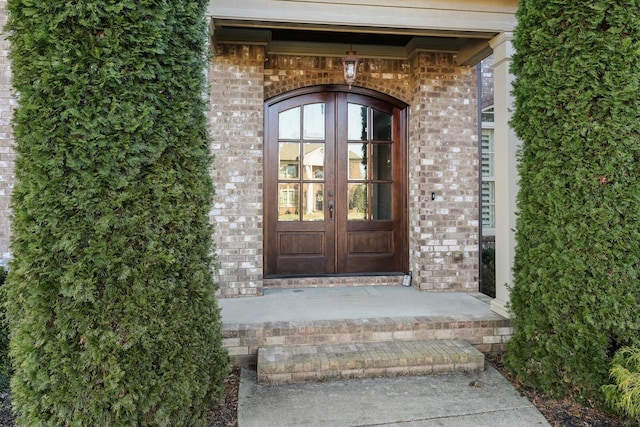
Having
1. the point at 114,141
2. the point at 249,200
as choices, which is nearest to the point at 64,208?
the point at 114,141

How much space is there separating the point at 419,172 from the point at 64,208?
11.7 ft

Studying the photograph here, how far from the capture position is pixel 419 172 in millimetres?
4438

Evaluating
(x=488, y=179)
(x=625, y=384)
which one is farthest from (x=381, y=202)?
(x=625, y=384)

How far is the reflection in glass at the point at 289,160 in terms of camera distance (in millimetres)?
4547

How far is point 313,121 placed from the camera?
4.59 meters

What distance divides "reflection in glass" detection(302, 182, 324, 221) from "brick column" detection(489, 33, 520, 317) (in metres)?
1.93

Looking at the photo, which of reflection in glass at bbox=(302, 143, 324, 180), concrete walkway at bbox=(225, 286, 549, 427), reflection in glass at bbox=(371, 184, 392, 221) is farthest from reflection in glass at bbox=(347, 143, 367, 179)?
concrete walkway at bbox=(225, 286, 549, 427)

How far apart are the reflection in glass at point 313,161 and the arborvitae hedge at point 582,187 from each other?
2.41 m

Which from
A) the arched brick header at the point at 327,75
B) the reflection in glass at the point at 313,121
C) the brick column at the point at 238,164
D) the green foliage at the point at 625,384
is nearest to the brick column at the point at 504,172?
the green foliage at the point at 625,384

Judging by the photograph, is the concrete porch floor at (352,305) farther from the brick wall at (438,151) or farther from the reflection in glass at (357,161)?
the reflection in glass at (357,161)

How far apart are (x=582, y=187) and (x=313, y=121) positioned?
295cm

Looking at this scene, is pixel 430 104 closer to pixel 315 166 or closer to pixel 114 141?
pixel 315 166

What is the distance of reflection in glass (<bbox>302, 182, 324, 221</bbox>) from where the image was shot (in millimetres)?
4574

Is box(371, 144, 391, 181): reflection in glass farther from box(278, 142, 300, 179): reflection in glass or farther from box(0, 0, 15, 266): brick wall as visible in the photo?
box(0, 0, 15, 266): brick wall
